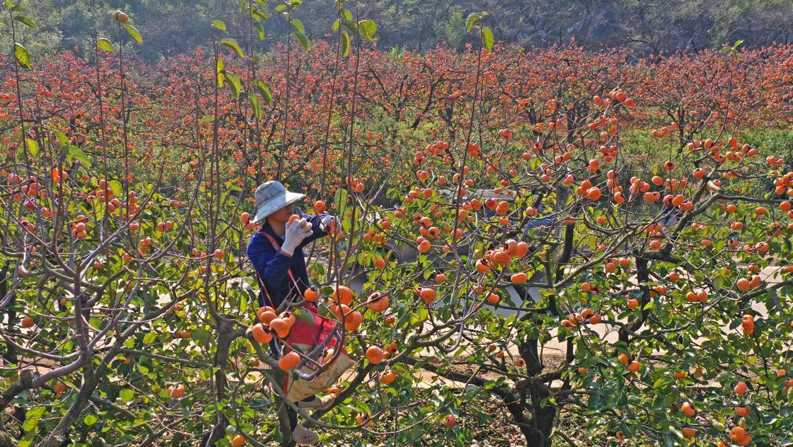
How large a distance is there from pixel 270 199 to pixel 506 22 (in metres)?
31.7

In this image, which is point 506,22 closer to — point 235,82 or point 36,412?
point 36,412

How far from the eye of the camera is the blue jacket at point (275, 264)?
9.60ft

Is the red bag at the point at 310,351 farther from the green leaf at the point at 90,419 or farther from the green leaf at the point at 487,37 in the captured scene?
the green leaf at the point at 487,37

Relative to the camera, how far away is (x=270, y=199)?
329cm

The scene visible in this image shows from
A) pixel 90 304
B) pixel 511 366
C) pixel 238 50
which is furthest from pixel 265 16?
pixel 511 366

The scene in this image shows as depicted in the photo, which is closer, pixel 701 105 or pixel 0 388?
pixel 0 388

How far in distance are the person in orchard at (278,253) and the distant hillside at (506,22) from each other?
978 inches

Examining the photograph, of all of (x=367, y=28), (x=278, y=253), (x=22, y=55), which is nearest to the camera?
(x=367, y=28)

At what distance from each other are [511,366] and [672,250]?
1025mm

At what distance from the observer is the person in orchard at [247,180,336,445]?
295cm

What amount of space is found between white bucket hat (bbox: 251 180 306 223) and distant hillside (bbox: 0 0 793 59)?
2484 centimetres

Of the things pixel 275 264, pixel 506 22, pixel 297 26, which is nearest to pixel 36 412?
pixel 275 264

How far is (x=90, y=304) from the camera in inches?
113

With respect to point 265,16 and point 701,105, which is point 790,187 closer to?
point 265,16
